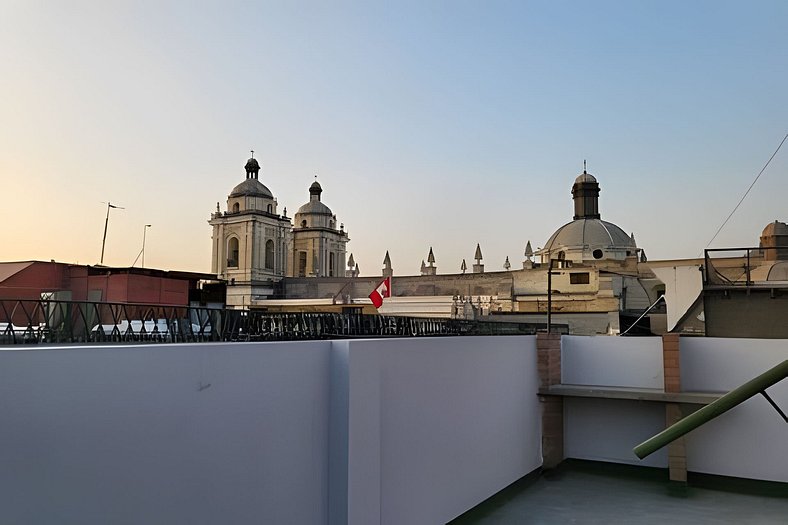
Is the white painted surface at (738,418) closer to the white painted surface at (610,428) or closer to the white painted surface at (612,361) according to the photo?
the white painted surface at (612,361)

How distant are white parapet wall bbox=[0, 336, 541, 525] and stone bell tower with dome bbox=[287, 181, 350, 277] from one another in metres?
36.9

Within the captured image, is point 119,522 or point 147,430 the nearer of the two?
point 119,522

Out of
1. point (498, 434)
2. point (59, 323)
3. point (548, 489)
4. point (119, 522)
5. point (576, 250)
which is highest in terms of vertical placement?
point (576, 250)

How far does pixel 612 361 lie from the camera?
11.6 metres

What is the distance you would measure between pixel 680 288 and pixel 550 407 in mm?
4887

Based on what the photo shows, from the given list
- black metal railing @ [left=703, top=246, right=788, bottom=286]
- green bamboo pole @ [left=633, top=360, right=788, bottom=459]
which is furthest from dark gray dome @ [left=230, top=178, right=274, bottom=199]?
green bamboo pole @ [left=633, top=360, right=788, bottom=459]

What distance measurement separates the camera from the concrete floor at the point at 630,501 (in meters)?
8.66

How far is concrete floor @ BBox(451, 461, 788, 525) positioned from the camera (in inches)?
341

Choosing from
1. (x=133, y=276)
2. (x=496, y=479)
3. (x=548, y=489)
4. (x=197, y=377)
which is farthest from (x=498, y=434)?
(x=133, y=276)

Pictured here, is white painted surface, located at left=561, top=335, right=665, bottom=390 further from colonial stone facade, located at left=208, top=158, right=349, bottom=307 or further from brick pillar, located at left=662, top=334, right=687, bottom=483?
colonial stone facade, located at left=208, top=158, right=349, bottom=307

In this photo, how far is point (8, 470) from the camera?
3459 millimetres

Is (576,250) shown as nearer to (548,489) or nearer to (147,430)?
(548,489)

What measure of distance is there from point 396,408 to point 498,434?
3387 millimetres

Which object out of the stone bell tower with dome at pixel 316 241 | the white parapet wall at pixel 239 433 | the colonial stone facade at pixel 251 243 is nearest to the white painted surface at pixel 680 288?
the white parapet wall at pixel 239 433
